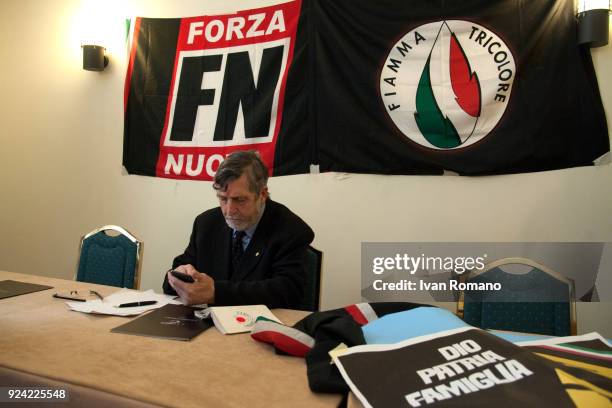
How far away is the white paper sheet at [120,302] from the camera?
1.35 meters

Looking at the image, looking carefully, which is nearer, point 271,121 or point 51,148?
point 271,121

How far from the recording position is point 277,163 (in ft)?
9.93

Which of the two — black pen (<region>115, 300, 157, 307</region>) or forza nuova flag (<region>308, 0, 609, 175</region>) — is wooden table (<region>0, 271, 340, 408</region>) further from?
forza nuova flag (<region>308, 0, 609, 175</region>)

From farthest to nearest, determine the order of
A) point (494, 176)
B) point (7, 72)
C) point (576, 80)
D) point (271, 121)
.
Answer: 1. point (7, 72)
2. point (271, 121)
3. point (494, 176)
4. point (576, 80)

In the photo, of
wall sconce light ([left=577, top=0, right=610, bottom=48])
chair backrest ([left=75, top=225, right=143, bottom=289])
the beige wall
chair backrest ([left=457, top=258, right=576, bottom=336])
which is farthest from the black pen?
wall sconce light ([left=577, top=0, right=610, bottom=48])

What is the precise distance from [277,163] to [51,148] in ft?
7.46

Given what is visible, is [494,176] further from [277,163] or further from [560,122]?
[277,163]

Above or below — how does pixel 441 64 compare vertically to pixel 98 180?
above

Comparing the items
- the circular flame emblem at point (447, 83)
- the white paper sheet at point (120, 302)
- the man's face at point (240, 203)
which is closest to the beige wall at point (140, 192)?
the circular flame emblem at point (447, 83)

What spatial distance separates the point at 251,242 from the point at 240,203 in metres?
0.18

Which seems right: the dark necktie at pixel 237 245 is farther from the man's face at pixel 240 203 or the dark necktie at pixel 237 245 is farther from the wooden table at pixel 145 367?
the wooden table at pixel 145 367

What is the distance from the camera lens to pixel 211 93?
320 centimetres

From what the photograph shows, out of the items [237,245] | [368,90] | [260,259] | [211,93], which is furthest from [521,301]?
[211,93]

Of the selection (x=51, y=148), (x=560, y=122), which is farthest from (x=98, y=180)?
(x=560, y=122)
